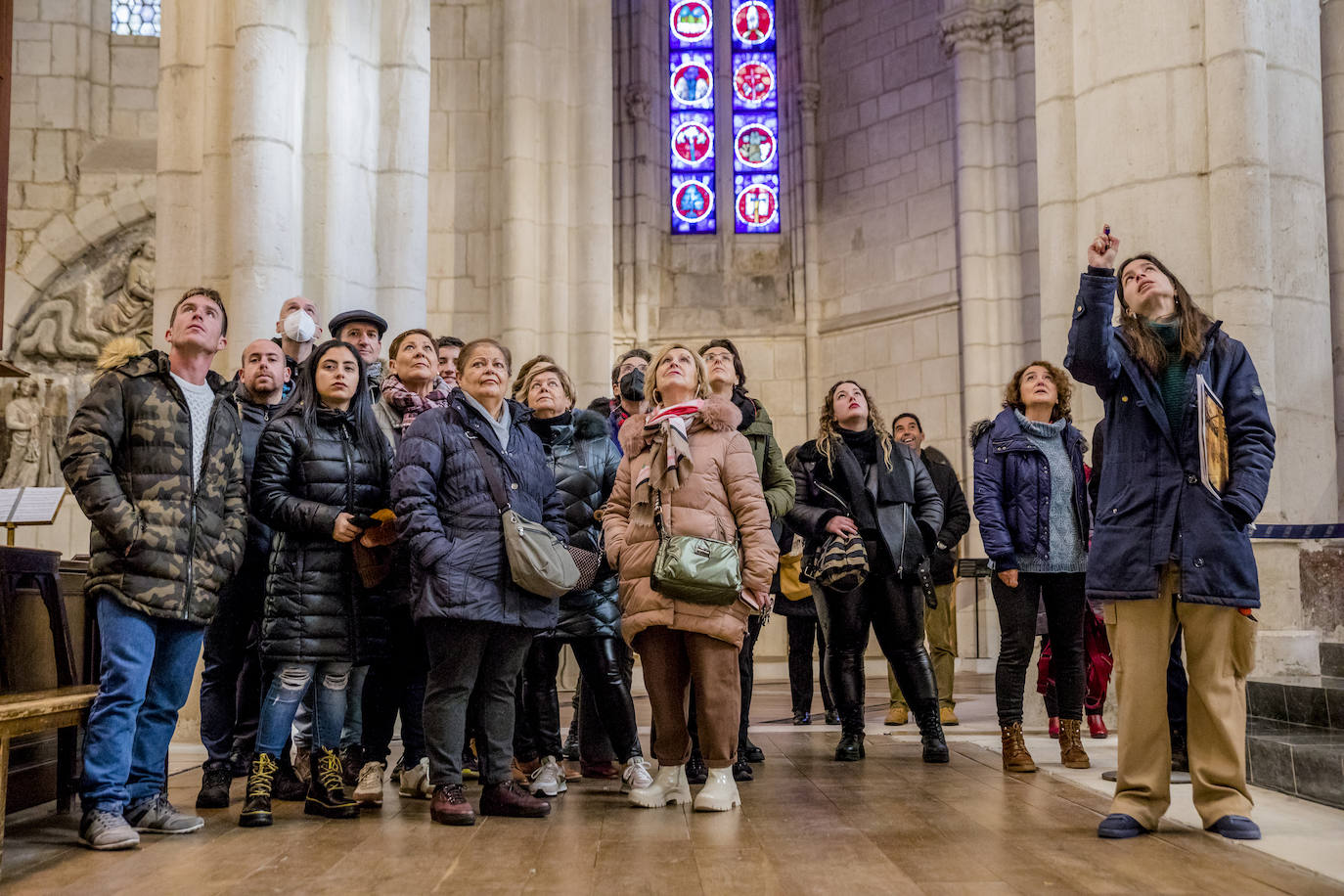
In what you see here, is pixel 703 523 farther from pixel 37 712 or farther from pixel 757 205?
pixel 757 205

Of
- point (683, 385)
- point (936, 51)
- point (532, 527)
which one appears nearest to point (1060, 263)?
point (683, 385)

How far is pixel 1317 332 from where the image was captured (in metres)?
6.45

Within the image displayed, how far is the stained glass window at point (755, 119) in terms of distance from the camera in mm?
17688

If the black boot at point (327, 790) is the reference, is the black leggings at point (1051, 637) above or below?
above

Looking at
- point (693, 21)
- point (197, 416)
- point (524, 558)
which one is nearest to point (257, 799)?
point (524, 558)

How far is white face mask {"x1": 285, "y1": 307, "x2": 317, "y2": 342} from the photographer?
232 inches

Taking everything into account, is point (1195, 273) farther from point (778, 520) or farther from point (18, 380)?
point (18, 380)

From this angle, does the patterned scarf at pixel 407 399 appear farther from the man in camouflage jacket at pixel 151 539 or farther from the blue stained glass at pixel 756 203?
the blue stained glass at pixel 756 203

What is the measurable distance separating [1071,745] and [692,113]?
529 inches

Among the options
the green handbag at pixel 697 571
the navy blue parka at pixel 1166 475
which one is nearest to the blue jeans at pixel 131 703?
the green handbag at pixel 697 571

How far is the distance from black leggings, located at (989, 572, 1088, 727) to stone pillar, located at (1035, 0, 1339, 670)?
0.94 metres

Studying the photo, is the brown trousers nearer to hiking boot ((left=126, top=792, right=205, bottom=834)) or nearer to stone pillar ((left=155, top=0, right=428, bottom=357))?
hiking boot ((left=126, top=792, right=205, bottom=834))

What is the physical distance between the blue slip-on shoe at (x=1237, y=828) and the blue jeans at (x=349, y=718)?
307 cm

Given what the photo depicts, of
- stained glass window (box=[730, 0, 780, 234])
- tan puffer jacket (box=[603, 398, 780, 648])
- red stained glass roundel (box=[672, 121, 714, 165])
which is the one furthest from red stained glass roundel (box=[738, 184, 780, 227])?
tan puffer jacket (box=[603, 398, 780, 648])
